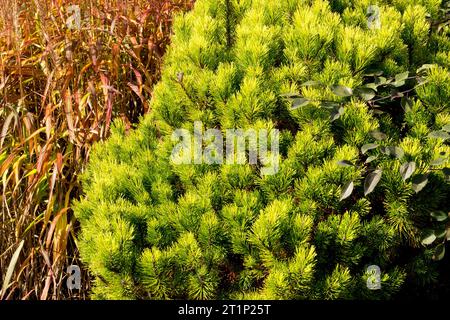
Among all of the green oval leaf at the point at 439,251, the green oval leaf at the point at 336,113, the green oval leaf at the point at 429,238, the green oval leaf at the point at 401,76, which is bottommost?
the green oval leaf at the point at 439,251

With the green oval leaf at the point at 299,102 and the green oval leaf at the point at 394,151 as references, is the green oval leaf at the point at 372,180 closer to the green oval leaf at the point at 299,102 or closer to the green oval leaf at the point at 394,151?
the green oval leaf at the point at 394,151

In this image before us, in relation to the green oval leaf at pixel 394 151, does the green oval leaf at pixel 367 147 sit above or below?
above

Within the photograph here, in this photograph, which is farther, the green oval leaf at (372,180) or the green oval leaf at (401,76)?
the green oval leaf at (401,76)

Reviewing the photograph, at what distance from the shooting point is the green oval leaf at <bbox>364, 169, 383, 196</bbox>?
2146mm

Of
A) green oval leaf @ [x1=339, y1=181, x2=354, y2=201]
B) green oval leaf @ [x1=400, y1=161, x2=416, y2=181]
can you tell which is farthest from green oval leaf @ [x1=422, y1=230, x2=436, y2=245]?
green oval leaf @ [x1=339, y1=181, x2=354, y2=201]

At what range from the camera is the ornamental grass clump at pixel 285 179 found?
218 cm

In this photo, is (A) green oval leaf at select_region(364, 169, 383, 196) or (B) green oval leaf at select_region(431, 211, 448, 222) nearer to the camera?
(A) green oval leaf at select_region(364, 169, 383, 196)

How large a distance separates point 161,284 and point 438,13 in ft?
→ 6.32

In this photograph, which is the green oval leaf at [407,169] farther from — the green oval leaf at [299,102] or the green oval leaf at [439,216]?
the green oval leaf at [299,102]

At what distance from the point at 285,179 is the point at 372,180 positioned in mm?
305

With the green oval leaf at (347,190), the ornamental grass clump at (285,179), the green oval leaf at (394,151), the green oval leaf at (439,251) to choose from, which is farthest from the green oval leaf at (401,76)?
the green oval leaf at (439,251)

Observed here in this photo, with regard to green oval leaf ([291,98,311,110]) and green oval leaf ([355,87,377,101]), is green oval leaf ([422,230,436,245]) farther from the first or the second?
green oval leaf ([291,98,311,110])

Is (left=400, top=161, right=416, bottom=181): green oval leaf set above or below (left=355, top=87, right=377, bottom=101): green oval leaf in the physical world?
below

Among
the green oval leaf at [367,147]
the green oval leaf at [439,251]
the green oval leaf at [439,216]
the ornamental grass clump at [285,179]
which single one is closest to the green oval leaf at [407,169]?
the ornamental grass clump at [285,179]
